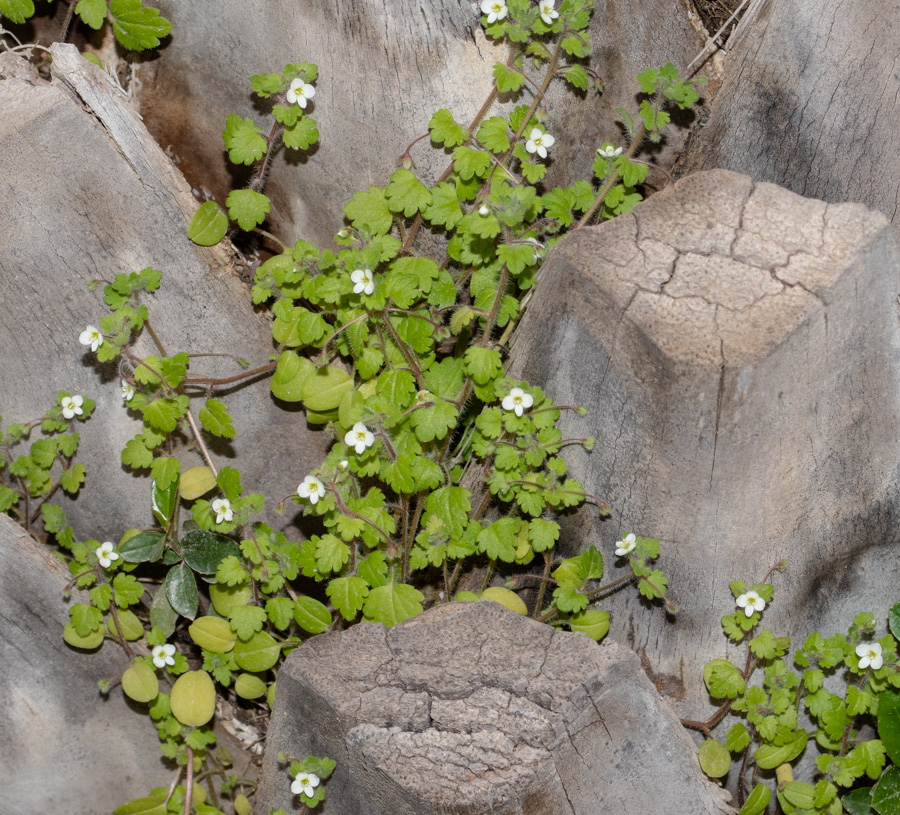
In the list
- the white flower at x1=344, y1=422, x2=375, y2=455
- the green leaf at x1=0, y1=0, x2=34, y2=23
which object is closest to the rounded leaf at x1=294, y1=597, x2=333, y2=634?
the white flower at x1=344, y1=422, x2=375, y2=455

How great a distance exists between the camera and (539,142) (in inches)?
102

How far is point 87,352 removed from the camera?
2.76m

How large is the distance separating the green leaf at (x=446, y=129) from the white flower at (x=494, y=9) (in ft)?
1.01

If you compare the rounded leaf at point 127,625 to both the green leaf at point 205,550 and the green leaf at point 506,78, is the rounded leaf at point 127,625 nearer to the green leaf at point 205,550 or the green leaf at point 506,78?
the green leaf at point 205,550

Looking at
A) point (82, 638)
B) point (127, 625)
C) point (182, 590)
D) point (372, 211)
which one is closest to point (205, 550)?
point (182, 590)

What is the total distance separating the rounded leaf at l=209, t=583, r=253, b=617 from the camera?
279cm

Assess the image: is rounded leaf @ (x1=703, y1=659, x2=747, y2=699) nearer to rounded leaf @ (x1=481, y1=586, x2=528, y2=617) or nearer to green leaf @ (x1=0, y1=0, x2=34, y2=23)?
rounded leaf @ (x1=481, y1=586, x2=528, y2=617)

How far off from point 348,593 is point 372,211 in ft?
4.17

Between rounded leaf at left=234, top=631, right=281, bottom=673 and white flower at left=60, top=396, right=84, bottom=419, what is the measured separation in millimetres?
970

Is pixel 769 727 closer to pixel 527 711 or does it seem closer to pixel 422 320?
pixel 527 711

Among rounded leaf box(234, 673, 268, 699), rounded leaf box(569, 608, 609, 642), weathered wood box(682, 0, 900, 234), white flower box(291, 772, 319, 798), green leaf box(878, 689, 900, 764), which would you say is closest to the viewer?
white flower box(291, 772, 319, 798)

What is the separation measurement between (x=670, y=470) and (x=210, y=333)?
5.34 feet

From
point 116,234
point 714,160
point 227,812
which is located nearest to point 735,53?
point 714,160

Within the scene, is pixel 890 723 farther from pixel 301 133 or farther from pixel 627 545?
pixel 301 133
